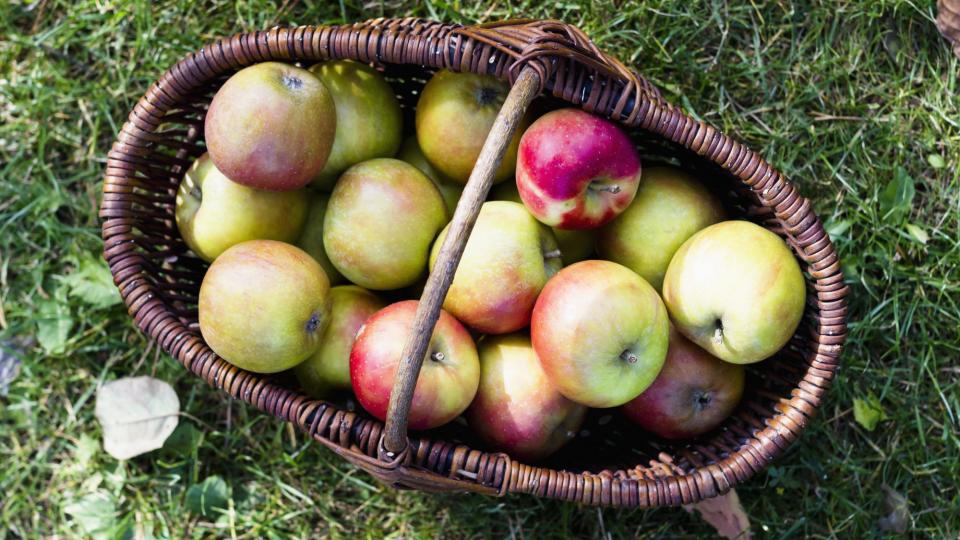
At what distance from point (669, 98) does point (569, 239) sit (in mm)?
723

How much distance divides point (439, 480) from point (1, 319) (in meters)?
1.79

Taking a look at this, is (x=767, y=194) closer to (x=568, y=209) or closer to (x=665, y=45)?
(x=568, y=209)

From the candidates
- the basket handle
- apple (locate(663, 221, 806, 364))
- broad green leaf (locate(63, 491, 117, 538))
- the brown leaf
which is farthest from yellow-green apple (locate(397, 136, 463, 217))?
broad green leaf (locate(63, 491, 117, 538))

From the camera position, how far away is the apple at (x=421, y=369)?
195cm

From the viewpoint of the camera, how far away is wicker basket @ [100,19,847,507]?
75.5 inches

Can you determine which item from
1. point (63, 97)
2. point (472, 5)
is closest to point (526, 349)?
point (472, 5)

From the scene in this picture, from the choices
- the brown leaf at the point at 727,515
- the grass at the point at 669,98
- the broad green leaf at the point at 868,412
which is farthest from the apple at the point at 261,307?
the broad green leaf at the point at 868,412

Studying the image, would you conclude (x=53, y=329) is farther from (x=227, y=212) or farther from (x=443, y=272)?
(x=443, y=272)

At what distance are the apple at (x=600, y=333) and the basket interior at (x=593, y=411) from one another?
28cm

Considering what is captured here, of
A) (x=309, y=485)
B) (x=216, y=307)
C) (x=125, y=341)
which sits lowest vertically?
(x=309, y=485)

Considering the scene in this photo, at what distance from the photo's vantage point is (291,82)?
2051mm

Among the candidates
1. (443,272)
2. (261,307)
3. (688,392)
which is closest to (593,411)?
(688,392)

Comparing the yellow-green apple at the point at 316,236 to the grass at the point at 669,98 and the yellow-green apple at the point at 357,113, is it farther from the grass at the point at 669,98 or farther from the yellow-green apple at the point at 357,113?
the grass at the point at 669,98

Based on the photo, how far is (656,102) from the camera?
2078 millimetres
